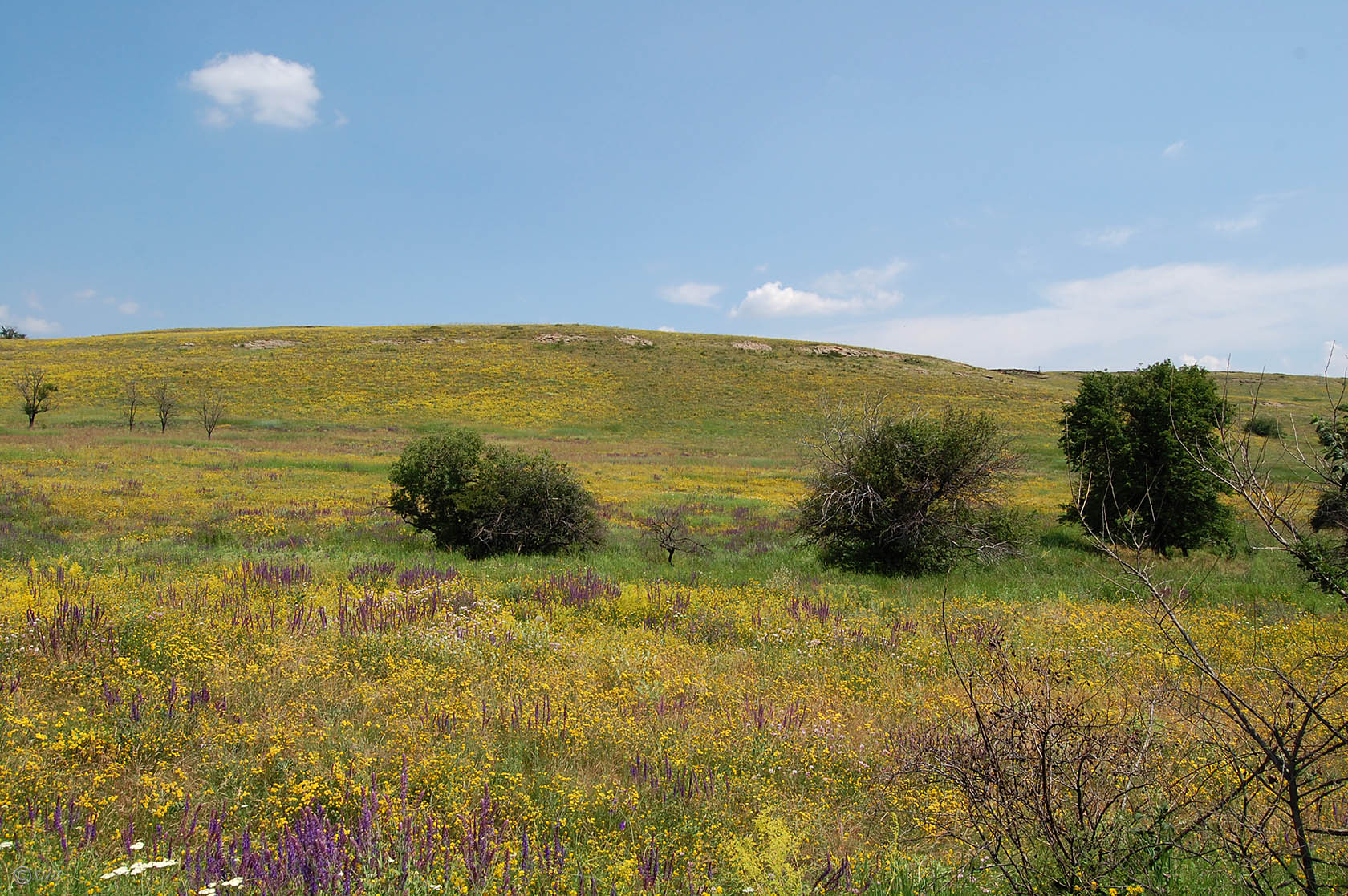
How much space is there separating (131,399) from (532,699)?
52461 mm

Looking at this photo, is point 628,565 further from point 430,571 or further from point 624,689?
point 624,689

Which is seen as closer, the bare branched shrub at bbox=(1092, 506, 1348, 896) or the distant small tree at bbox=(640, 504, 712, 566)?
the bare branched shrub at bbox=(1092, 506, 1348, 896)

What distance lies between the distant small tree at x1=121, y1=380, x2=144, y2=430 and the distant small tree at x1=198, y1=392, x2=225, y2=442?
355cm

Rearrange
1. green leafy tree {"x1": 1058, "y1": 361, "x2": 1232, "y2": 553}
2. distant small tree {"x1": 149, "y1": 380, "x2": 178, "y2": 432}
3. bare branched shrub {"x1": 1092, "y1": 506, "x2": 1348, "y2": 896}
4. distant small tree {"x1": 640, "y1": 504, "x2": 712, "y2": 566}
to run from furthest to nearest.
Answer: distant small tree {"x1": 149, "y1": 380, "x2": 178, "y2": 432}, green leafy tree {"x1": 1058, "y1": 361, "x2": 1232, "y2": 553}, distant small tree {"x1": 640, "y1": 504, "x2": 712, "y2": 566}, bare branched shrub {"x1": 1092, "y1": 506, "x2": 1348, "y2": 896}

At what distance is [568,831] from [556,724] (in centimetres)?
133

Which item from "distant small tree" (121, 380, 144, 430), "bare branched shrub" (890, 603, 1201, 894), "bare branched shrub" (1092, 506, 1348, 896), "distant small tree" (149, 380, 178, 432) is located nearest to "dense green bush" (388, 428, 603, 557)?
"bare branched shrub" (1092, 506, 1348, 896)

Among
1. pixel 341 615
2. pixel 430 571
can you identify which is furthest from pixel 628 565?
pixel 341 615

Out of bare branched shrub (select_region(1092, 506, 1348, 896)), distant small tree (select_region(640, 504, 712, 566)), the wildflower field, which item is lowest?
distant small tree (select_region(640, 504, 712, 566))

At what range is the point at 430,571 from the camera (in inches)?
434

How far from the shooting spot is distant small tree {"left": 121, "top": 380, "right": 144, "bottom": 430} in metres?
42.3

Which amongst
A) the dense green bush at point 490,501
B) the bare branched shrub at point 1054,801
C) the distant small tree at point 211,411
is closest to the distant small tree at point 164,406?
the distant small tree at point 211,411

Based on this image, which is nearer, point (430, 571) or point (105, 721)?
point (105, 721)

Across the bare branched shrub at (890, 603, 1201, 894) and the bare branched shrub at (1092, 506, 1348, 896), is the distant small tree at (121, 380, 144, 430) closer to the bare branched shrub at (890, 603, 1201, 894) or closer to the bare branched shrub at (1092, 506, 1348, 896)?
the bare branched shrub at (890, 603, 1201, 894)

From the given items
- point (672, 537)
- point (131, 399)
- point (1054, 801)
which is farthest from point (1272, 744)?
point (131, 399)
